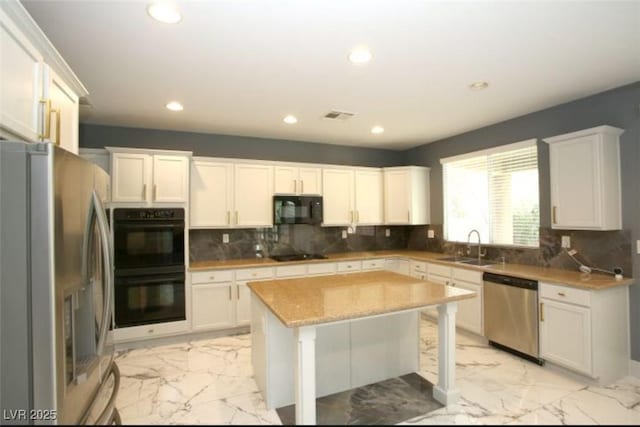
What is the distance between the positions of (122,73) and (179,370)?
2.46 metres

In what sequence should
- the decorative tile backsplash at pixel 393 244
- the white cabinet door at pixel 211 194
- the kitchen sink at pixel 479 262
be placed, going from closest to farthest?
the decorative tile backsplash at pixel 393 244 → the kitchen sink at pixel 479 262 → the white cabinet door at pixel 211 194

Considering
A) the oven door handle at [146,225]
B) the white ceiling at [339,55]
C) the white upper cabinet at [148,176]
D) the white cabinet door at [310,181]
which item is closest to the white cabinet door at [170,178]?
the white upper cabinet at [148,176]

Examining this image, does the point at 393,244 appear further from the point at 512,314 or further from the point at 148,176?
the point at 148,176

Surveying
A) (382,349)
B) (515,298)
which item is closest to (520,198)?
(515,298)

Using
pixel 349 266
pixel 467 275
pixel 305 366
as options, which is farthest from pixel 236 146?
pixel 305 366

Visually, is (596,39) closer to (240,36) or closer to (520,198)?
(520,198)

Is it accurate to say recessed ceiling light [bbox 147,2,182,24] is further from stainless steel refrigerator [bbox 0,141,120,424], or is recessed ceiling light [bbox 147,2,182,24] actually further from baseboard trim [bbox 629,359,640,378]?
baseboard trim [bbox 629,359,640,378]

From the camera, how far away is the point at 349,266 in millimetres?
4277

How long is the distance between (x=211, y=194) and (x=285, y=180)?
3.17 feet

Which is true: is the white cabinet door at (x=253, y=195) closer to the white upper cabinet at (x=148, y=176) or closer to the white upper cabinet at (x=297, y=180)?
the white upper cabinet at (x=297, y=180)

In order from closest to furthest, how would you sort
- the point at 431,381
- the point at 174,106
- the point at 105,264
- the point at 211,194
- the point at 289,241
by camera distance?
1. the point at 105,264
2. the point at 431,381
3. the point at 174,106
4. the point at 211,194
5. the point at 289,241

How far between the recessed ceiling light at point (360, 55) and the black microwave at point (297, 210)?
2215 millimetres

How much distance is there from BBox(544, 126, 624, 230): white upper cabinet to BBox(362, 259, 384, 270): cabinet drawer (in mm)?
2160

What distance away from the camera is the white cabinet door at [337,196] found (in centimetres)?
449
